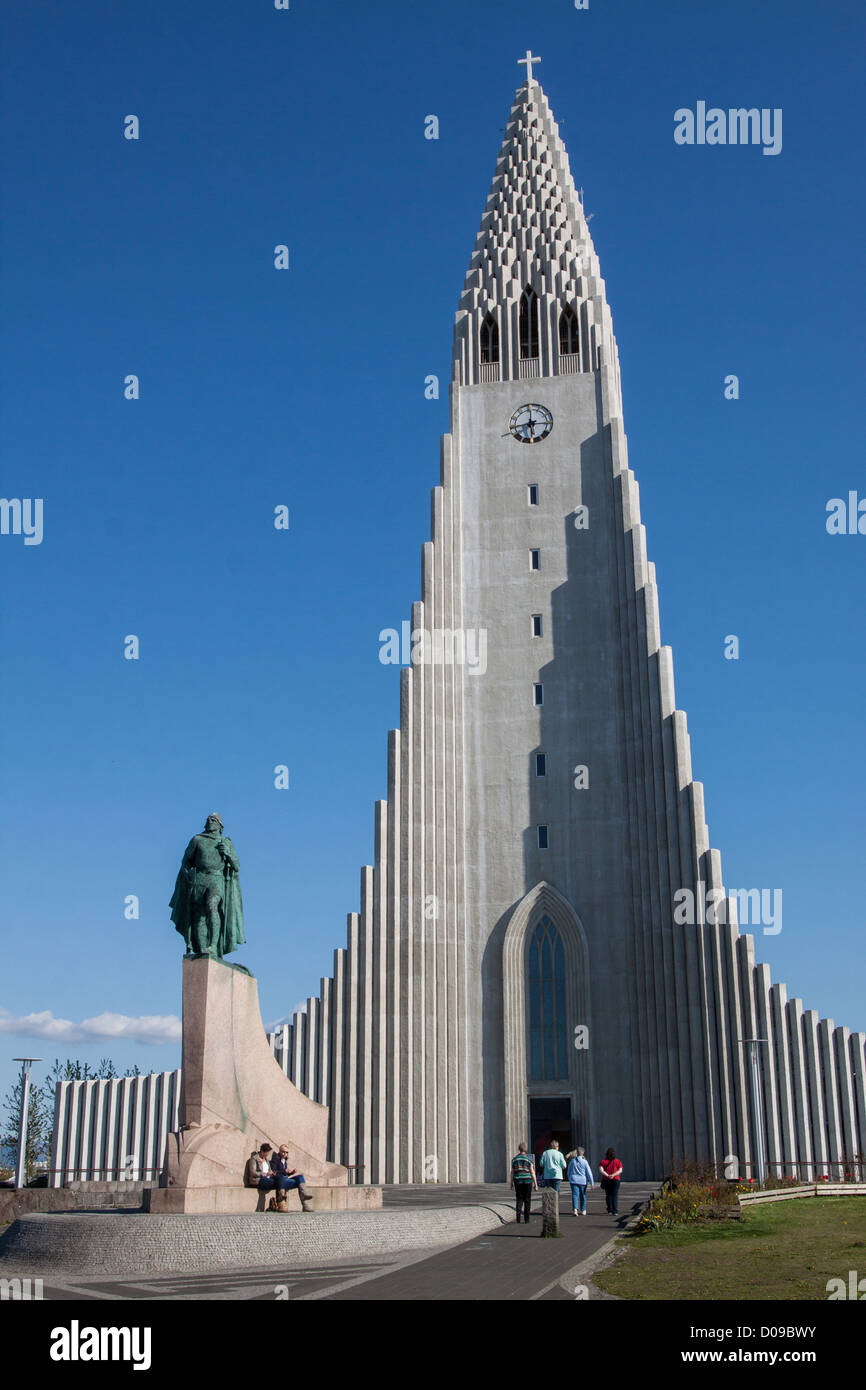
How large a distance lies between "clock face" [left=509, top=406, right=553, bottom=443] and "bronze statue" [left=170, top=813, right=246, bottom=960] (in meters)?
28.2

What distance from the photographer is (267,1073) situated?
23.0 m

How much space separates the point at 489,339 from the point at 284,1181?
123 ft

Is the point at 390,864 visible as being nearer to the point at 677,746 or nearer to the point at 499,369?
the point at 677,746

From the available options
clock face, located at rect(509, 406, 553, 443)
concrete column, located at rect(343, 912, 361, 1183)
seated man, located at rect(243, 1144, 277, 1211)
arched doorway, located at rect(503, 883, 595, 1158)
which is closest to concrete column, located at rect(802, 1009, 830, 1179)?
arched doorway, located at rect(503, 883, 595, 1158)

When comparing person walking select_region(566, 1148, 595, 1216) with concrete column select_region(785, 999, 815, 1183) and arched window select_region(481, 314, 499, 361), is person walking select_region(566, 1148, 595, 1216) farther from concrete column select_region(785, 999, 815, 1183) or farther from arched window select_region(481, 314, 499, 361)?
arched window select_region(481, 314, 499, 361)

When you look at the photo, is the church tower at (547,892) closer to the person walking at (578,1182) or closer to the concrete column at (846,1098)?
the concrete column at (846,1098)

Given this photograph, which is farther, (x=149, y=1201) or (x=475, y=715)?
(x=475, y=715)

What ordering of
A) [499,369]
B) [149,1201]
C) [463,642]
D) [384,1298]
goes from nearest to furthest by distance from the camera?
[384,1298], [149,1201], [463,642], [499,369]

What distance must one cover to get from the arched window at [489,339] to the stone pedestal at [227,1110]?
33.0 m

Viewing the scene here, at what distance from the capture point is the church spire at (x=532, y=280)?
48.7 metres

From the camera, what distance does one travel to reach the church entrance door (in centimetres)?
3966

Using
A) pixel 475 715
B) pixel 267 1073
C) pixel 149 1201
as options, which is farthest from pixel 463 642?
pixel 149 1201
